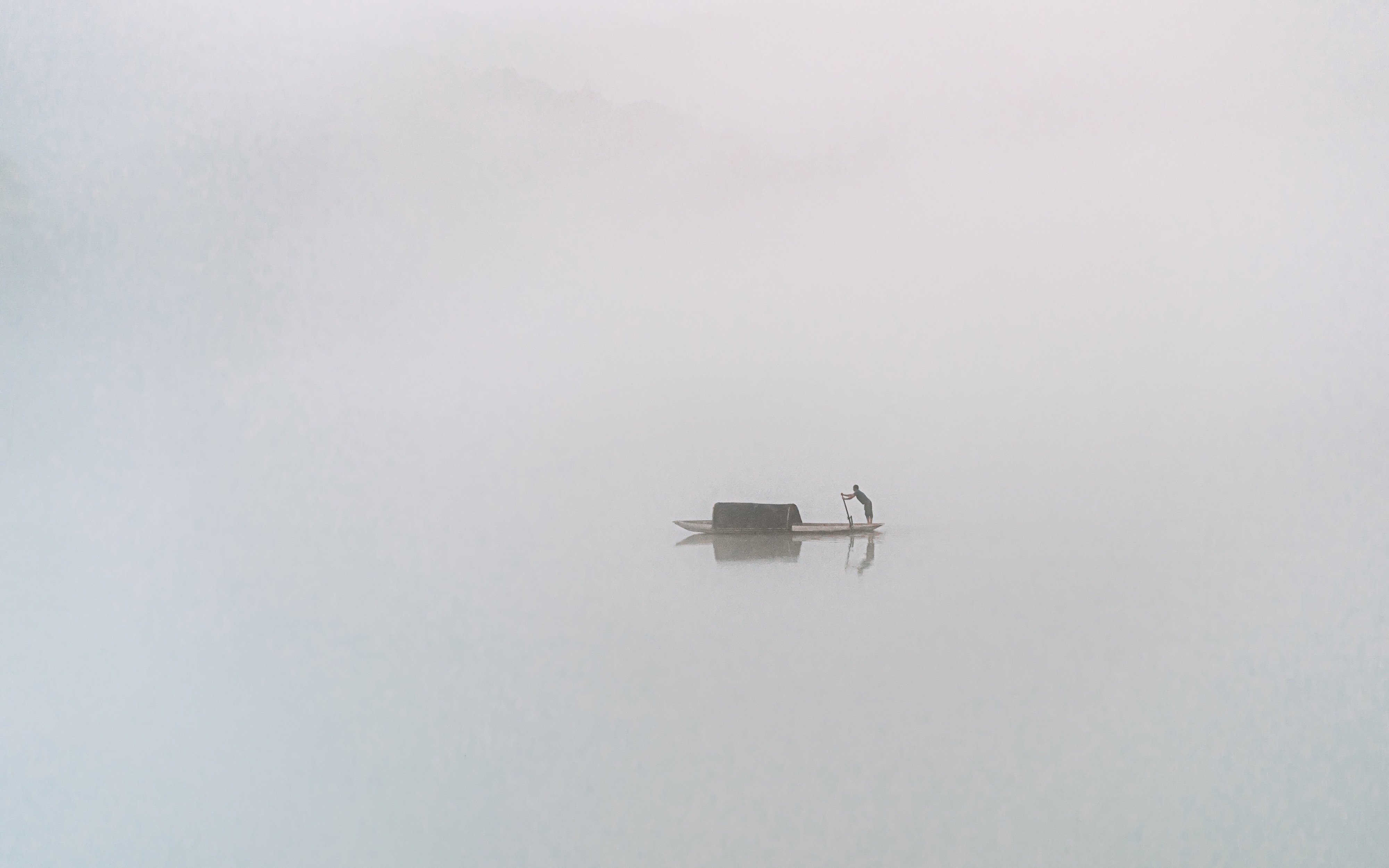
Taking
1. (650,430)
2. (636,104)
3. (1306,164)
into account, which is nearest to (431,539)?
(650,430)

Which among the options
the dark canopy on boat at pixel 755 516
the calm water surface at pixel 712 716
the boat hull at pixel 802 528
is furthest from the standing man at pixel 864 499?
the calm water surface at pixel 712 716

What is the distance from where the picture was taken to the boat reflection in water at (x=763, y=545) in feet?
13.6

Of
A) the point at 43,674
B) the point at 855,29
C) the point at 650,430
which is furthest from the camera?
the point at 650,430

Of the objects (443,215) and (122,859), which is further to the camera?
(443,215)

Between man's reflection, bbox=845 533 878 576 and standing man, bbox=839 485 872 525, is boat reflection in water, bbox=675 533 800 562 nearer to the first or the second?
man's reflection, bbox=845 533 878 576

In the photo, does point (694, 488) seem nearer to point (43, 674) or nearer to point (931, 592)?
point (931, 592)

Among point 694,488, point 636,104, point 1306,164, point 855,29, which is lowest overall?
point 694,488

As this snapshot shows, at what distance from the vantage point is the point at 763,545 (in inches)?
181

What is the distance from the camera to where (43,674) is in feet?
8.71

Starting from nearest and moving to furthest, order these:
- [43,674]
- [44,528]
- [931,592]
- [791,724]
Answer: [791,724], [43,674], [931,592], [44,528]

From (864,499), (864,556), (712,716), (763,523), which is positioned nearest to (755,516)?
(763,523)

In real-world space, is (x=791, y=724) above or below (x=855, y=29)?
below

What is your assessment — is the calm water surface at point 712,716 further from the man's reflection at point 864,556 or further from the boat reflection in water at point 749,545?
the boat reflection in water at point 749,545

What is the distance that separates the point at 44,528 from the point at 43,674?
5.76 feet
